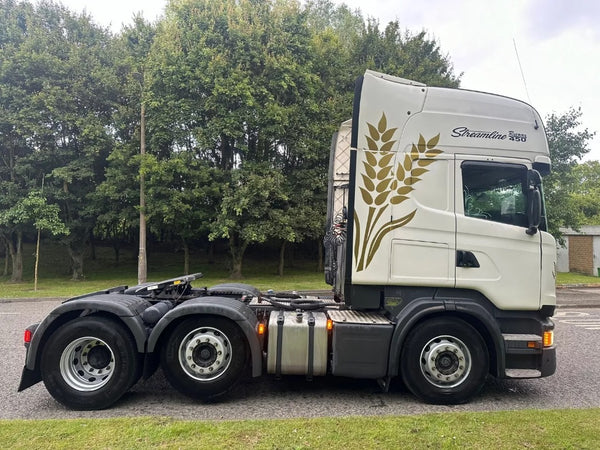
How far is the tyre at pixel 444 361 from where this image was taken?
179 inches

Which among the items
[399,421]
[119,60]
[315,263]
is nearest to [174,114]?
[119,60]

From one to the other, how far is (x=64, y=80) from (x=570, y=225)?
2477cm

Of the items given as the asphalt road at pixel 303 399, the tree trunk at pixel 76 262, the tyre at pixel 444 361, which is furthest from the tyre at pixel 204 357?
the tree trunk at pixel 76 262

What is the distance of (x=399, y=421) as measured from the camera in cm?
375

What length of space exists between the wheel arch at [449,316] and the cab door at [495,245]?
249mm

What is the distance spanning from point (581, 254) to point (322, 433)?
26188 mm

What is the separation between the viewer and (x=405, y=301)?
4719 mm

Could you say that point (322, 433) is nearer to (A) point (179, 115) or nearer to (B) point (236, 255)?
(A) point (179, 115)

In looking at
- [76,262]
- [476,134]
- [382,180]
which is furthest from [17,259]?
[476,134]

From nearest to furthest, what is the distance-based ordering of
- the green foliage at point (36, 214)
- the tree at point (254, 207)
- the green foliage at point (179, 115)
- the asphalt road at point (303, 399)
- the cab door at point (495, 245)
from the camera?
1. the asphalt road at point (303, 399)
2. the cab door at point (495, 245)
3. the green foliage at point (36, 214)
4. the tree at point (254, 207)
5. the green foliage at point (179, 115)

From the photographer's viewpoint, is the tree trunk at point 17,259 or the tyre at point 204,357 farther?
the tree trunk at point 17,259

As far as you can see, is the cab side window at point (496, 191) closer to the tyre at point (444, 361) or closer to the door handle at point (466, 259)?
the door handle at point (466, 259)

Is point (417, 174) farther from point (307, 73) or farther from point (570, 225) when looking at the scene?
point (570, 225)

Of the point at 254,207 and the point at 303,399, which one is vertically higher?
the point at 254,207
